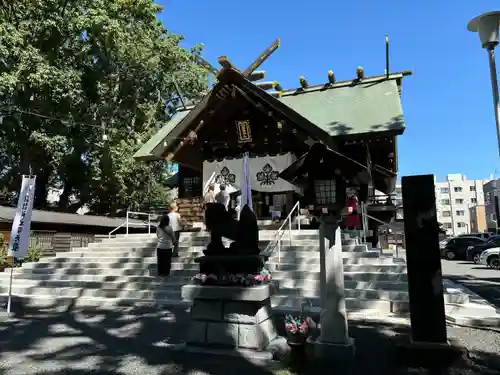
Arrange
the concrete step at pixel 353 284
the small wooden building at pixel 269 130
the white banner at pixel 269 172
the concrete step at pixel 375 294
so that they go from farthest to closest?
the white banner at pixel 269 172
the small wooden building at pixel 269 130
the concrete step at pixel 353 284
the concrete step at pixel 375 294

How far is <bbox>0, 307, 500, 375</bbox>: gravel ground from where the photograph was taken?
4.54 m

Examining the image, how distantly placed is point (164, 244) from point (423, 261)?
18.8ft

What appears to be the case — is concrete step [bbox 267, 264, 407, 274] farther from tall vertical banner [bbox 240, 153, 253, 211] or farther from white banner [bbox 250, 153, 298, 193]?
white banner [bbox 250, 153, 298, 193]

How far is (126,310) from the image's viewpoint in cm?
806

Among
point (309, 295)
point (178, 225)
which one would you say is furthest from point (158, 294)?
point (309, 295)

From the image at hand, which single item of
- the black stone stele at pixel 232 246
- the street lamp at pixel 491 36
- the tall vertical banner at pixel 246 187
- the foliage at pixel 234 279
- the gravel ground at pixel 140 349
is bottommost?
the gravel ground at pixel 140 349

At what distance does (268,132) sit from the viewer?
1430 cm

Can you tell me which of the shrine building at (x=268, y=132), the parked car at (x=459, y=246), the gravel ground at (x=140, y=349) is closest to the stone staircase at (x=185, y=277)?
the gravel ground at (x=140, y=349)

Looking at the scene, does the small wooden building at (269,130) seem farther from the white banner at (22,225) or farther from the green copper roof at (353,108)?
the white banner at (22,225)

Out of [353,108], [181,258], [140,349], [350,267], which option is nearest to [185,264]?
[181,258]

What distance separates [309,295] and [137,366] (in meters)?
4.38

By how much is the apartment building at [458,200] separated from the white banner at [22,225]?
84689 mm

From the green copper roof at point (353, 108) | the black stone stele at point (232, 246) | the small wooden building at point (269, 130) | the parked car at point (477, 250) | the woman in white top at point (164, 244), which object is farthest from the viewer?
the parked car at point (477, 250)

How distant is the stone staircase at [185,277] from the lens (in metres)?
7.86
